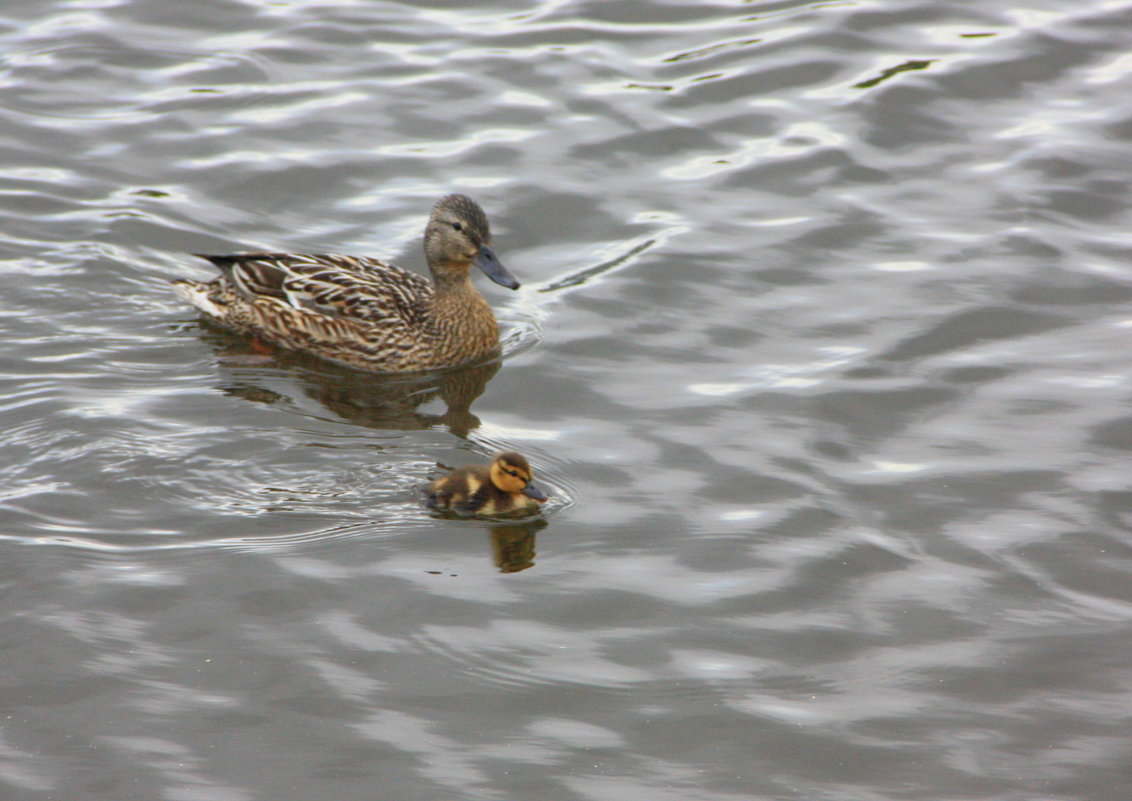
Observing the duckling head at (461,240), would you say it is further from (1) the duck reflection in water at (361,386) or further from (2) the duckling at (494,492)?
(2) the duckling at (494,492)

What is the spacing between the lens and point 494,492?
6855 millimetres

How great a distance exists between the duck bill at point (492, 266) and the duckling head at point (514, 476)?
2.26 metres

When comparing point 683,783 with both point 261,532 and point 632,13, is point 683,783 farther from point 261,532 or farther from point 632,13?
point 632,13

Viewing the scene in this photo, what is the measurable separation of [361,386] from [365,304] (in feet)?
2.01

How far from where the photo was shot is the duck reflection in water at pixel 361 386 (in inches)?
316

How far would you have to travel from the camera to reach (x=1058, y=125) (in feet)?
36.1

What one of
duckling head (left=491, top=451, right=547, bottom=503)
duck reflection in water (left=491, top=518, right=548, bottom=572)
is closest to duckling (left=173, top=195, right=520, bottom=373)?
duckling head (left=491, top=451, right=547, bottom=503)

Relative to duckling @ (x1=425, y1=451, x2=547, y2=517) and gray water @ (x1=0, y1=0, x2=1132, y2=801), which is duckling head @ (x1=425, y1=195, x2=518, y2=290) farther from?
duckling @ (x1=425, y1=451, x2=547, y2=517)

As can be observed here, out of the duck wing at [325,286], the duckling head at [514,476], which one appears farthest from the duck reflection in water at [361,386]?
the duckling head at [514,476]

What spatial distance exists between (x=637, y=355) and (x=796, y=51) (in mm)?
5000

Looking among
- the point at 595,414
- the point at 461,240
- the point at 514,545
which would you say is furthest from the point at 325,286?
the point at 514,545

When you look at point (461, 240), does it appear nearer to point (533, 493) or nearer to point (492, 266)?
point (492, 266)

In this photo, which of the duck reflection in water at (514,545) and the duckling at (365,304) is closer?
the duck reflection in water at (514,545)

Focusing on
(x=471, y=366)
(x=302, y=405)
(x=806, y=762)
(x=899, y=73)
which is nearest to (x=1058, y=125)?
(x=899, y=73)
